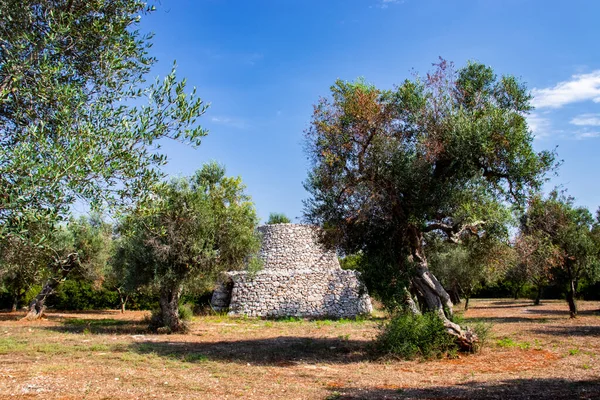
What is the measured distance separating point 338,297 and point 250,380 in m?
19.7

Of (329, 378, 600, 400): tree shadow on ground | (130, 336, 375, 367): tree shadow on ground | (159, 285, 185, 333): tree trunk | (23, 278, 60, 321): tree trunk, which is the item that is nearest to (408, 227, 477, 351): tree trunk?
(130, 336, 375, 367): tree shadow on ground

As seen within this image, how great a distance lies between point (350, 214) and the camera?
11969 millimetres

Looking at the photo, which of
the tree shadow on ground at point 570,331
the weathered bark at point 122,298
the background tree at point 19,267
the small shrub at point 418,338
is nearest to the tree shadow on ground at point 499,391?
the small shrub at point 418,338

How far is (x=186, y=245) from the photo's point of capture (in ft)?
55.2

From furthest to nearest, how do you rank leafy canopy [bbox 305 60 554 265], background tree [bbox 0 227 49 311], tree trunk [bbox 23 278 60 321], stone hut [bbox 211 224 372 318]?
1. stone hut [bbox 211 224 372 318]
2. tree trunk [bbox 23 278 60 321]
3. leafy canopy [bbox 305 60 554 265]
4. background tree [bbox 0 227 49 311]

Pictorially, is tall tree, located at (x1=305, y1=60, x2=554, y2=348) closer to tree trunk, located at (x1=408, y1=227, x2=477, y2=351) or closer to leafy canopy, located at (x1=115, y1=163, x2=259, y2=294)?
tree trunk, located at (x1=408, y1=227, x2=477, y2=351)

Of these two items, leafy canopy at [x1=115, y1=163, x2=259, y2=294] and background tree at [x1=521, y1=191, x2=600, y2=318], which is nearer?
leafy canopy at [x1=115, y1=163, x2=259, y2=294]

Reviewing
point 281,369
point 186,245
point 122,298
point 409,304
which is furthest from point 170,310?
point 122,298

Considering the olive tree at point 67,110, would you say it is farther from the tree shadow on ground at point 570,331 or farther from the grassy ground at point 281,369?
the tree shadow on ground at point 570,331

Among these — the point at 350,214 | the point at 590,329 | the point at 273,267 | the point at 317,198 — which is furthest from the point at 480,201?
the point at 273,267

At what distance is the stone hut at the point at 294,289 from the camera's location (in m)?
28.1

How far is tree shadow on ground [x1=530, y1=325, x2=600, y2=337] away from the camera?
621 inches

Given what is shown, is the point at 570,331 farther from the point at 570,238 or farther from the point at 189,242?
the point at 189,242

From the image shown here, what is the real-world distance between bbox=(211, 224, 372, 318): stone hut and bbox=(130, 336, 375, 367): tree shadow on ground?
11948 mm
